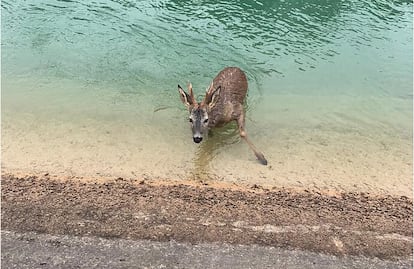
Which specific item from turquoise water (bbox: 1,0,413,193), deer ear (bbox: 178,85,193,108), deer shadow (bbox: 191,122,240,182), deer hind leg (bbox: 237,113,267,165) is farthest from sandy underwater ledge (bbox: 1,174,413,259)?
deer ear (bbox: 178,85,193,108)

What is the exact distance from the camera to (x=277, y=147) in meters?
7.16

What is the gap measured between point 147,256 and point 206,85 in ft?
16.9

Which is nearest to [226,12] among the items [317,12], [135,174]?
[317,12]

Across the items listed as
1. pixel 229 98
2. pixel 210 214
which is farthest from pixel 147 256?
pixel 229 98

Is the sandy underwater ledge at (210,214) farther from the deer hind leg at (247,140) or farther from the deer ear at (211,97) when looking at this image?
the deer ear at (211,97)

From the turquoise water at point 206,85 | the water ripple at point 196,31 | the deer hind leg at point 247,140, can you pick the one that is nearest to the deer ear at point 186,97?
the turquoise water at point 206,85

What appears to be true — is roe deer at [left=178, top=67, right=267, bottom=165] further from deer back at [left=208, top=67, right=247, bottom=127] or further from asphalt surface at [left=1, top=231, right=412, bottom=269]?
asphalt surface at [left=1, top=231, right=412, bottom=269]

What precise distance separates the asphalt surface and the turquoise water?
166cm

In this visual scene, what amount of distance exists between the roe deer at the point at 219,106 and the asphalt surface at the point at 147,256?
2.12 m

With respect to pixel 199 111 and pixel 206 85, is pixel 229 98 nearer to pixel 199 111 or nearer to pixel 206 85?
pixel 199 111

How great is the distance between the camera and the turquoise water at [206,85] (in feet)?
21.9

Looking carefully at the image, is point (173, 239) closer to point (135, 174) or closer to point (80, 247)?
point (80, 247)

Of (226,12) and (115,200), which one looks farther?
(226,12)

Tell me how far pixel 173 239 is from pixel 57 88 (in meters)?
5.29
